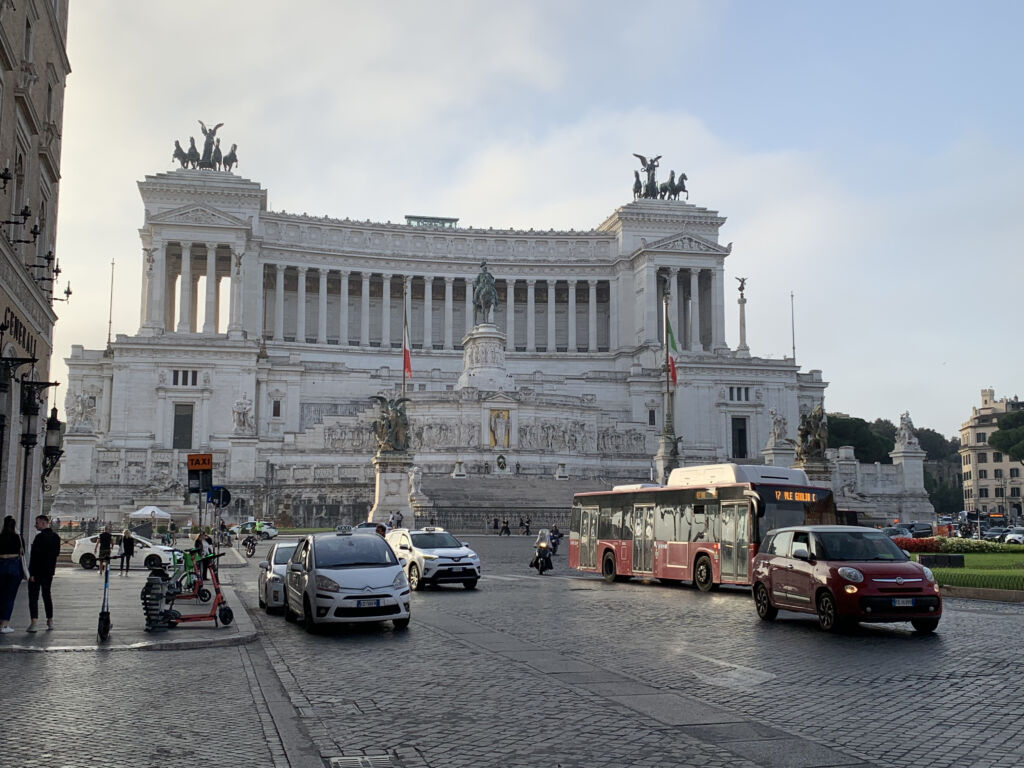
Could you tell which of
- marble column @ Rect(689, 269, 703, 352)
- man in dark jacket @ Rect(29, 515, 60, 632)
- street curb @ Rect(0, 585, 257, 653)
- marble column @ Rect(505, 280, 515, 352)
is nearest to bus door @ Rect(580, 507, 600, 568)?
street curb @ Rect(0, 585, 257, 653)

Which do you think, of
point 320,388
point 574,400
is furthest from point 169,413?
point 574,400

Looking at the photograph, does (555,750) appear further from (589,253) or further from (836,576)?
(589,253)

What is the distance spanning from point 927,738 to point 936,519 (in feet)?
235

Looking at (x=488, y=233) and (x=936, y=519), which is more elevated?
(x=488, y=233)

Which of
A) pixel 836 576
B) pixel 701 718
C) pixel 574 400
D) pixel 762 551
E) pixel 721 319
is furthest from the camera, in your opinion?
pixel 721 319

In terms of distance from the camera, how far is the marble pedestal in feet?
179

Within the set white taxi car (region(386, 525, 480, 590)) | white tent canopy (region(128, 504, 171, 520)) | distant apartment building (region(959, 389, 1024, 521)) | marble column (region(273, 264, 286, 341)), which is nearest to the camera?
white taxi car (region(386, 525, 480, 590))

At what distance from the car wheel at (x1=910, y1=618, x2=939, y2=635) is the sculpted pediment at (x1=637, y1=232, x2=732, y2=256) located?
90.0 m

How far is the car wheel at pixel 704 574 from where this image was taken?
2723 cm

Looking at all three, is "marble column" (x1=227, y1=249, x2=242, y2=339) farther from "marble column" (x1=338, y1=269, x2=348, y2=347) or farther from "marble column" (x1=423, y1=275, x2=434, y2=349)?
"marble column" (x1=423, y1=275, x2=434, y2=349)

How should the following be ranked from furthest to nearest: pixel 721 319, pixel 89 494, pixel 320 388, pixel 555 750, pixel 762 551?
1. pixel 721 319
2. pixel 320 388
3. pixel 89 494
4. pixel 762 551
5. pixel 555 750

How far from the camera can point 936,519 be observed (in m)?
76.1

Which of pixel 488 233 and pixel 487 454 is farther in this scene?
pixel 488 233

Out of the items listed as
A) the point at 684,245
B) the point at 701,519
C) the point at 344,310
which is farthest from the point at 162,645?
the point at 684,245
